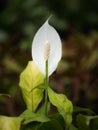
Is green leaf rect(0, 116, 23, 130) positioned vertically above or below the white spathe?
below

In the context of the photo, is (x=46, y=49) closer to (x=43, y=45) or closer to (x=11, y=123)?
(x=43, y=45)

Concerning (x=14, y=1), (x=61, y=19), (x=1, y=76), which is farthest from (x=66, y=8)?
(x=1, y=76)

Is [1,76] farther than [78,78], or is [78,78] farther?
[1,76]

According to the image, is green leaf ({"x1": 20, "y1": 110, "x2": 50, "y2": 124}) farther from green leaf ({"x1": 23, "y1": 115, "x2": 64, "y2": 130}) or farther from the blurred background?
the blurred background

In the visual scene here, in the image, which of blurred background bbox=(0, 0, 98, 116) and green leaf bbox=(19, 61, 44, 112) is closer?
green leaf bbox=(19, 61, 44, 112)

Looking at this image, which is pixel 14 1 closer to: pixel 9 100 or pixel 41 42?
pixel 9 100

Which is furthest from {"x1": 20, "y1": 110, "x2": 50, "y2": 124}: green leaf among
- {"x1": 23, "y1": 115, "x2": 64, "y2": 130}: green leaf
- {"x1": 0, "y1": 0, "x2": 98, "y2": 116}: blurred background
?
{"x1": 0, "y1": 0, "x2": 98, "y2": 116}: blurred background

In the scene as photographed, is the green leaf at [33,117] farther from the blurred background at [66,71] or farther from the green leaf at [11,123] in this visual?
the blurred background at [66,71]

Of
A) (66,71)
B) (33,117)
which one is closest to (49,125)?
(33,117)
